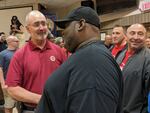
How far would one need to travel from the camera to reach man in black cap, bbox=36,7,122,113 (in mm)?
1480

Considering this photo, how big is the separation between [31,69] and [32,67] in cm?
2

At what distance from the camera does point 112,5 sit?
37.9 feet

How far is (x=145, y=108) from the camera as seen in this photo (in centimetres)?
322

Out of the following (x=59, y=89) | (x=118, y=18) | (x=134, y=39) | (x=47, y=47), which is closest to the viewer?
(x=59, y=89)

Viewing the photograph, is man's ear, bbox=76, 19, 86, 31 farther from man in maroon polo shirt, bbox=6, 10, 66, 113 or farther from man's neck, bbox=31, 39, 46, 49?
man's neck, bbox=31, 39, 46, 49

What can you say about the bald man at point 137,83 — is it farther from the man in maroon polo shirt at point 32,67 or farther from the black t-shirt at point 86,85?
the black t-shirt at point 86,85

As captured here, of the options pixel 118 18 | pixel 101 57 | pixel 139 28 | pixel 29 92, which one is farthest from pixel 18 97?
pixel 118 18

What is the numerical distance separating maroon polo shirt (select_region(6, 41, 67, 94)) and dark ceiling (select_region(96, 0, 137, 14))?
26.6ft

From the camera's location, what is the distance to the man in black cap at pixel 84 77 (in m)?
1.48

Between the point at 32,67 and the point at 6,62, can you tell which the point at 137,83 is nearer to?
the point at 32,67

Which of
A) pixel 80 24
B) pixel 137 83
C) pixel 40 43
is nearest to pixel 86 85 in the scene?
pixel 80 24

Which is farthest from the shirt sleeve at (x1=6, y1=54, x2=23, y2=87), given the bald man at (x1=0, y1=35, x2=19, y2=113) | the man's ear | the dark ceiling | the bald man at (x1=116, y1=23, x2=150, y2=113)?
the dark ceiling

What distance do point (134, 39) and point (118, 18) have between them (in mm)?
7398

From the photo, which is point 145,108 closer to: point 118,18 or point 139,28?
point 139,28
